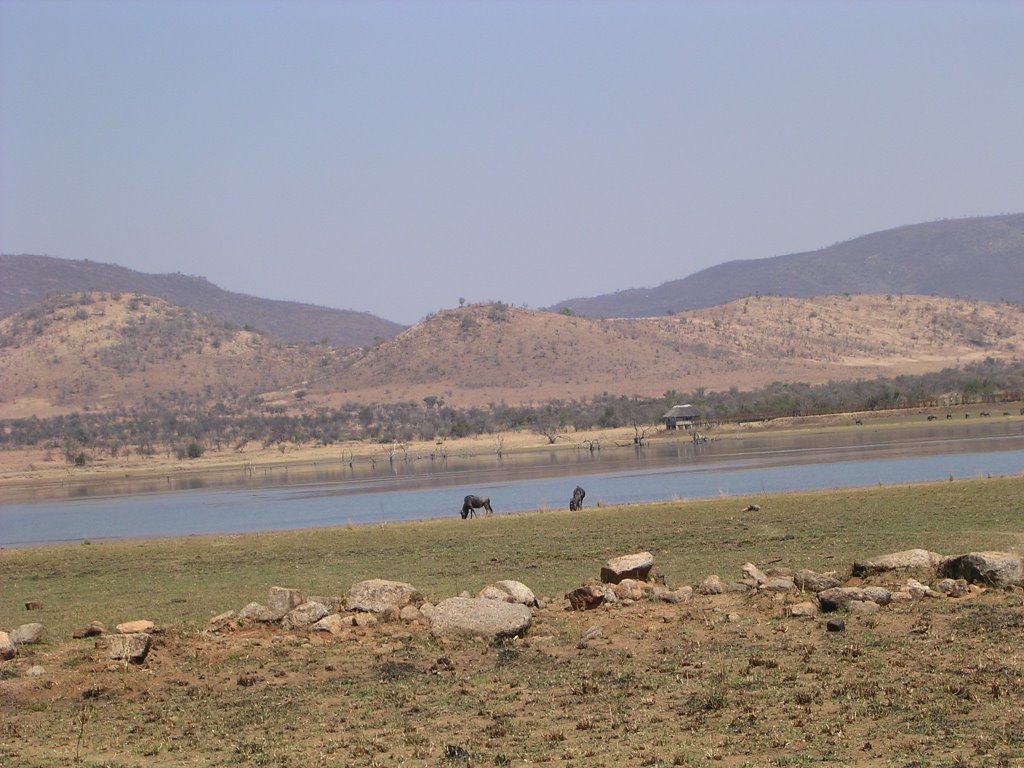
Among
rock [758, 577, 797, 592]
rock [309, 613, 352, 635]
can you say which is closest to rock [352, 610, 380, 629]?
rock [309, 613, 352, 635]

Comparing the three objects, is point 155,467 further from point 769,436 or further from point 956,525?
point 956,525

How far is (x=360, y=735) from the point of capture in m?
11.4

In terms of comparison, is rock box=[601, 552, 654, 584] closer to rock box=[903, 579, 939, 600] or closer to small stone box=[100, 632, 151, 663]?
rock box=[903, 579, 939, 600]

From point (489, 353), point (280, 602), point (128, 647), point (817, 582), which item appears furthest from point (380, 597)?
point (489, 353)

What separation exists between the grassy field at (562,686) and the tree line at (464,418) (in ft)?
217

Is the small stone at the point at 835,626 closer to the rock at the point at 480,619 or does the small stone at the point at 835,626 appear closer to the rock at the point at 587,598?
the rock at the point at 587,598

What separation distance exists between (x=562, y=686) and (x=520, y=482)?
131ft

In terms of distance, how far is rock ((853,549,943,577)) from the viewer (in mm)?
16422

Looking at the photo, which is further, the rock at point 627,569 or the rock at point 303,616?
the rock at point 627,569

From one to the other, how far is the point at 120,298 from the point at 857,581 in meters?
170

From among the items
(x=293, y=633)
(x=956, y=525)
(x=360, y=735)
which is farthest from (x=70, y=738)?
(x=956, y=525)

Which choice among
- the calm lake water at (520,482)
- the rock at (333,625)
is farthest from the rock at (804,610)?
the calm lake water at (520,482)

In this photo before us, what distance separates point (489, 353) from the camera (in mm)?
138000

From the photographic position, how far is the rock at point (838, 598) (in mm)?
14977
